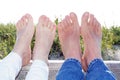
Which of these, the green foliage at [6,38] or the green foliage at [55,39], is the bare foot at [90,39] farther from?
the green foliage at [6,38]

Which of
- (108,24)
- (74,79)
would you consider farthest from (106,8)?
(74,79)

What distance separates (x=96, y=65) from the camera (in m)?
1.34

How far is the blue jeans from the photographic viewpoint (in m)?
1.25

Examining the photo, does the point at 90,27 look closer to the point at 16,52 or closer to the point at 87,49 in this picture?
the point at 87,49

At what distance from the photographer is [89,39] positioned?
1.63 meters

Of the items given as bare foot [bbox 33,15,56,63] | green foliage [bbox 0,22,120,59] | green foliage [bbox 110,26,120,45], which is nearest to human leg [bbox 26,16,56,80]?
bare foot [bbox 33,15,56,63]

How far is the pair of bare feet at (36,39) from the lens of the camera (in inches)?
58.3

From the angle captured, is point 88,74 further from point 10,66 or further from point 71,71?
point 10,66

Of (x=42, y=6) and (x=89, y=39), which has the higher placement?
(x=42, y=6)

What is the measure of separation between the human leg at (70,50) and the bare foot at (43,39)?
Result: 7 centimetres

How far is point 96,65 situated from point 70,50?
250 mm

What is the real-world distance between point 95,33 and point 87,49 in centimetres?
15

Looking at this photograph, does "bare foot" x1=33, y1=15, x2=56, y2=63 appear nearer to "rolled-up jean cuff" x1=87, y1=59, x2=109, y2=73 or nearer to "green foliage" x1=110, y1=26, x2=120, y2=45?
"rolled-up jean cuff" x1=87, y1=59, x2=109, y2=73

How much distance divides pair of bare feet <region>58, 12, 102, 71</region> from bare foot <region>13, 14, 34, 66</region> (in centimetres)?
19
